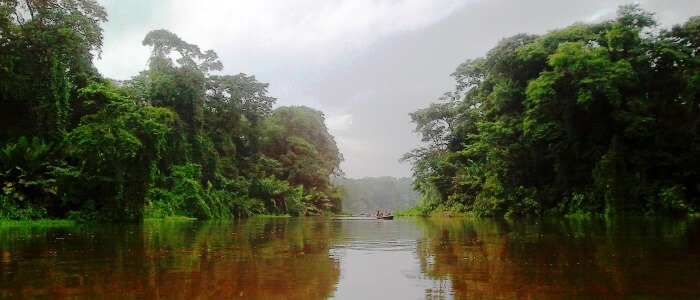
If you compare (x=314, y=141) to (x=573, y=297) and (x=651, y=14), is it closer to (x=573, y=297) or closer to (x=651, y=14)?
(x=651, y=14)

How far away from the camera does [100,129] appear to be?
56.7 ft

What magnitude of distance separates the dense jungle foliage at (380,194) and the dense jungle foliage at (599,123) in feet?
225

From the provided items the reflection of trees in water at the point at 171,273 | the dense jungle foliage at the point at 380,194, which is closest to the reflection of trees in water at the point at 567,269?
the reflection of trees in water at the point at 171,273

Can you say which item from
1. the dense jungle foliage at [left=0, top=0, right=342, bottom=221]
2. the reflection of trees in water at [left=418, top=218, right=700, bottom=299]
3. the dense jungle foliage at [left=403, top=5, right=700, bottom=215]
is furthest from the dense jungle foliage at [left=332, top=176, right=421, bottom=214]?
the reflection of trees in water at [left=418, top=218, right=700, bottom=299]

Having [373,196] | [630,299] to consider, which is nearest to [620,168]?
[630,299]

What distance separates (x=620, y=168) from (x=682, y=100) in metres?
3.50

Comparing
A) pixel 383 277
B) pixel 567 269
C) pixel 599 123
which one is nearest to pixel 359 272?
pixel 383 277

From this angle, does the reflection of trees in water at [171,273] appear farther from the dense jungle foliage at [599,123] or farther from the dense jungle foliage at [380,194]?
the dense jungle foliage at [380,194]

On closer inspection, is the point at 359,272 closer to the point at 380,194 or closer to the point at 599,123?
the point at 599,123

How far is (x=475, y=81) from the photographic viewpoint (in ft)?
109

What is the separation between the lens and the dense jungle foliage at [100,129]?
17.1m

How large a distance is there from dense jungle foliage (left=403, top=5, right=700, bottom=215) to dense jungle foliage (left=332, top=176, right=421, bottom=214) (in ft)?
225

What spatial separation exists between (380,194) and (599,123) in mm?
87263

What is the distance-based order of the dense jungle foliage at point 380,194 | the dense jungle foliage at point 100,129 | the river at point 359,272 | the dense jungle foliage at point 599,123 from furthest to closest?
the dense jungle foliage at point 380,194, the dense jungle foliage at point 599,123, the dense jungle foliage at point 100,129, the river at point 359,272
